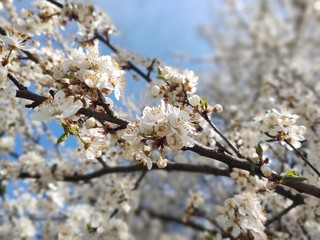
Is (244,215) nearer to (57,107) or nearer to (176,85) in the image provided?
(176,85)

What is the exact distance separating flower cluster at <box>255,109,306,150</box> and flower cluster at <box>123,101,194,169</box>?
2.53ft

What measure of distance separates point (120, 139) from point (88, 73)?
1.94 feet

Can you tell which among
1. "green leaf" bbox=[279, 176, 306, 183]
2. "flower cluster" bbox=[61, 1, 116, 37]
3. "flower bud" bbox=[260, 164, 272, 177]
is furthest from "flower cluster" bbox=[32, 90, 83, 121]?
"flower cluster" bbox=[61, 1, 116, 37]

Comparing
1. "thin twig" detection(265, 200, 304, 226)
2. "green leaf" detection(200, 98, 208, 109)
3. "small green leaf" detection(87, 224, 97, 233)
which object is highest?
"thin twig" detection(265, 200, 304, 226)

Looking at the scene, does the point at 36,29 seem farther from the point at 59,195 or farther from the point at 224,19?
the point at 224,19

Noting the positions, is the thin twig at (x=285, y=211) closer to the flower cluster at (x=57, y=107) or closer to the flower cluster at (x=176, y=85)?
the flower cluster at (x=176, y=85)

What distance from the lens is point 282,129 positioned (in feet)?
7.23

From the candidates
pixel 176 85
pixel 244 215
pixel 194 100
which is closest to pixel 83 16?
pixel 176 85

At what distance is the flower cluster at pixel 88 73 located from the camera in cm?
172

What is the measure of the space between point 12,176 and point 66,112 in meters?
2.32

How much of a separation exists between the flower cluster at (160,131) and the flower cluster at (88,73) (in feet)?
0.83

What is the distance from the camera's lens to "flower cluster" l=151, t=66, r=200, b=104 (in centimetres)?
225

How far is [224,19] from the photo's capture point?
45.3 ft

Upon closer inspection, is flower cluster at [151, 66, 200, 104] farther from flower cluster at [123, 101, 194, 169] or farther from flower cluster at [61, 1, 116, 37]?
flower cluster at [61, 1, 116, 37]
